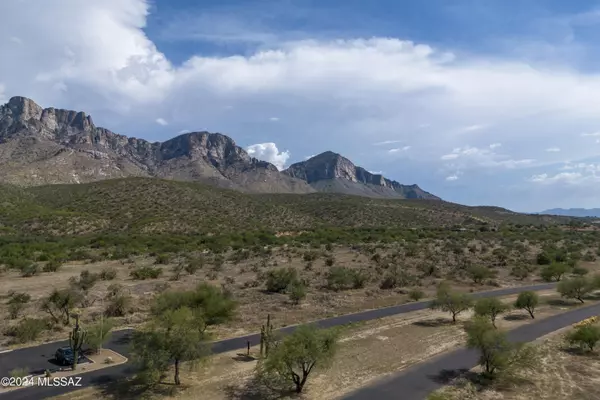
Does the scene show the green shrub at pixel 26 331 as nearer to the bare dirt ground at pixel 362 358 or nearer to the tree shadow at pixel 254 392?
the bare dirt ground at pixel 362 358

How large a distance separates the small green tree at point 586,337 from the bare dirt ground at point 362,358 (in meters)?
5.09

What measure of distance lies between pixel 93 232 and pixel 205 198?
35.7m

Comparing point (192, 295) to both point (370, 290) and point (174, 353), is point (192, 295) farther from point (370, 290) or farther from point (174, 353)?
point (370, 290)

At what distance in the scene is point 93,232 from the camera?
84.6 metres

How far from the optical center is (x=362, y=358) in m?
26.3

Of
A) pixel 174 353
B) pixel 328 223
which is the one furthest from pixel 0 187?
pixel 174 353

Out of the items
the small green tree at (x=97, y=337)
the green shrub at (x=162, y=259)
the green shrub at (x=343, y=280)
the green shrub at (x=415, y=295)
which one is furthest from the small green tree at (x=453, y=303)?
the green shrub at (x=162, y=259)

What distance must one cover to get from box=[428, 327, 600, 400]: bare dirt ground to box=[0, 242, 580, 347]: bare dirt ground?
49.4 ft

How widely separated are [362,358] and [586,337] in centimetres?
1429

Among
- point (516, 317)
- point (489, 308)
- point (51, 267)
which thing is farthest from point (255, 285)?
point (51, 267)

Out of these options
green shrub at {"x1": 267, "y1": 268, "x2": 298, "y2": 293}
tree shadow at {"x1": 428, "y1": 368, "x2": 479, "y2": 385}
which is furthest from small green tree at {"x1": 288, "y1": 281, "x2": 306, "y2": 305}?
tree shadow at {"x1": 428, "y1": 368, "x2": 479, "y2": 385}

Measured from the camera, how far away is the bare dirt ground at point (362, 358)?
21.4 m

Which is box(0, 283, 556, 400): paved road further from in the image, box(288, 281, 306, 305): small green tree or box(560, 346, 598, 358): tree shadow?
box(560, 346, 598, 358): tree shadow

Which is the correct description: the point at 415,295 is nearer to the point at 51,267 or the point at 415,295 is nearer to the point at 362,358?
the point at 362,358
